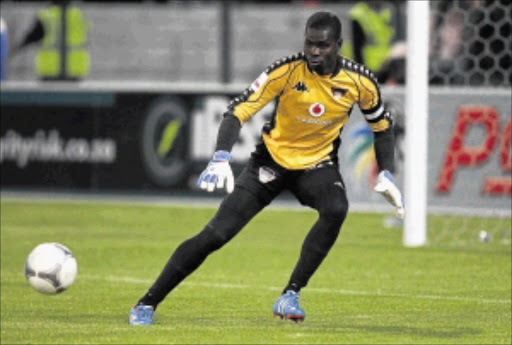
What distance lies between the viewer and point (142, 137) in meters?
16.4

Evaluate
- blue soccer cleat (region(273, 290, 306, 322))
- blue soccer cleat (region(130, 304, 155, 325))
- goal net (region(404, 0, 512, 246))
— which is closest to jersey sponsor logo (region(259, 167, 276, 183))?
blue soccer cleat (region(273, 290, 306, 322))

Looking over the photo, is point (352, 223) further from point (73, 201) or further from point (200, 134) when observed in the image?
point (73, 201)

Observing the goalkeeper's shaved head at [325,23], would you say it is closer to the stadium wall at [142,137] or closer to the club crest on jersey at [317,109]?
the club crest on jersey at [317,109]

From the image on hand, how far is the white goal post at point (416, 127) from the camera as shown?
42.3ft

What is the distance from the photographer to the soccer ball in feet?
27.3

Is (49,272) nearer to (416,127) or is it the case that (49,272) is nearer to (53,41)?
(416,127)

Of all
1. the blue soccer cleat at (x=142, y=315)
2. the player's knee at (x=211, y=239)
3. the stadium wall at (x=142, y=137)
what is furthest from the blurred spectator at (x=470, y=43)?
the blue soccer cleat at (x=142, y=315)

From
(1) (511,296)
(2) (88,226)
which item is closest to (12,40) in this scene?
(2) (88,226)

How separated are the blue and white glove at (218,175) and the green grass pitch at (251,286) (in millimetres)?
792

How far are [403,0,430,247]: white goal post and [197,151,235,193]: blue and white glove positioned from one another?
521 centimetres

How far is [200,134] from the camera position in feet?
53.0

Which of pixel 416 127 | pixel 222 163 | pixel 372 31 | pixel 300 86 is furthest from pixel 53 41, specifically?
pixel 222 163

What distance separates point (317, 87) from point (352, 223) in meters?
6.87

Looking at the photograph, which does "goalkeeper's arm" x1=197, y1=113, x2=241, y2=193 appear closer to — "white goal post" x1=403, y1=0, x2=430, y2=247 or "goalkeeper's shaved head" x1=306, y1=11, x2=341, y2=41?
"goalkeeper's shaved head" x1=306, y1=11, x2=341, y2=41
